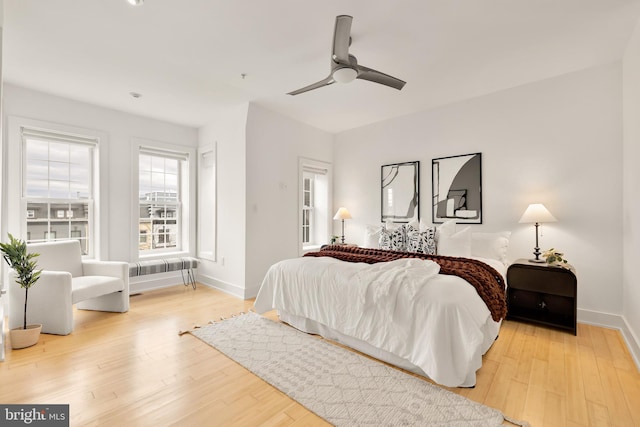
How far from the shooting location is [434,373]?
197 centimetres

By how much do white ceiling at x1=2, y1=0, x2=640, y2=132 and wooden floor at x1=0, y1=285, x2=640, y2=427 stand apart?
8.99 ft

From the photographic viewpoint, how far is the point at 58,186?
3936 millimetres

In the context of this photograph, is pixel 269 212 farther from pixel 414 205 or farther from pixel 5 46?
pixel 5 46

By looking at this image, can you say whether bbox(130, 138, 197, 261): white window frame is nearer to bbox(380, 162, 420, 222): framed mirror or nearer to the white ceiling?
the white ceiling

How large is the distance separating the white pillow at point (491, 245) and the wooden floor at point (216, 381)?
0.83 meters

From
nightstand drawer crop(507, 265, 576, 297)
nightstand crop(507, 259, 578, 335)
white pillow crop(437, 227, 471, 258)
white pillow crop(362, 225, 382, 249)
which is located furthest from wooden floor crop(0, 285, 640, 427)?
white pillow crop(362, 225, 382, 249)

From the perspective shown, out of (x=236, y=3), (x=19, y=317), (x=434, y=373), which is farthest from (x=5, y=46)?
(x=434, y=373)

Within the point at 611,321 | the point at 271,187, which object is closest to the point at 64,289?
the point at 271,187

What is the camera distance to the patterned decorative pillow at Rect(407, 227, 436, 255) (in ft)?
12.0

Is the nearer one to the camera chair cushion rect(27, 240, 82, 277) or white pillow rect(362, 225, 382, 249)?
chair cushion rect(27, 240, 82, 277)

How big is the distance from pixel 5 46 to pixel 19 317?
8.34 feet

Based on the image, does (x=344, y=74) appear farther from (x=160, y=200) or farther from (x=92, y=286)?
(x=160, y=200)

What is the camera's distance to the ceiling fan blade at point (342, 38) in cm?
207

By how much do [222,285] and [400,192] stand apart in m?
3.14
